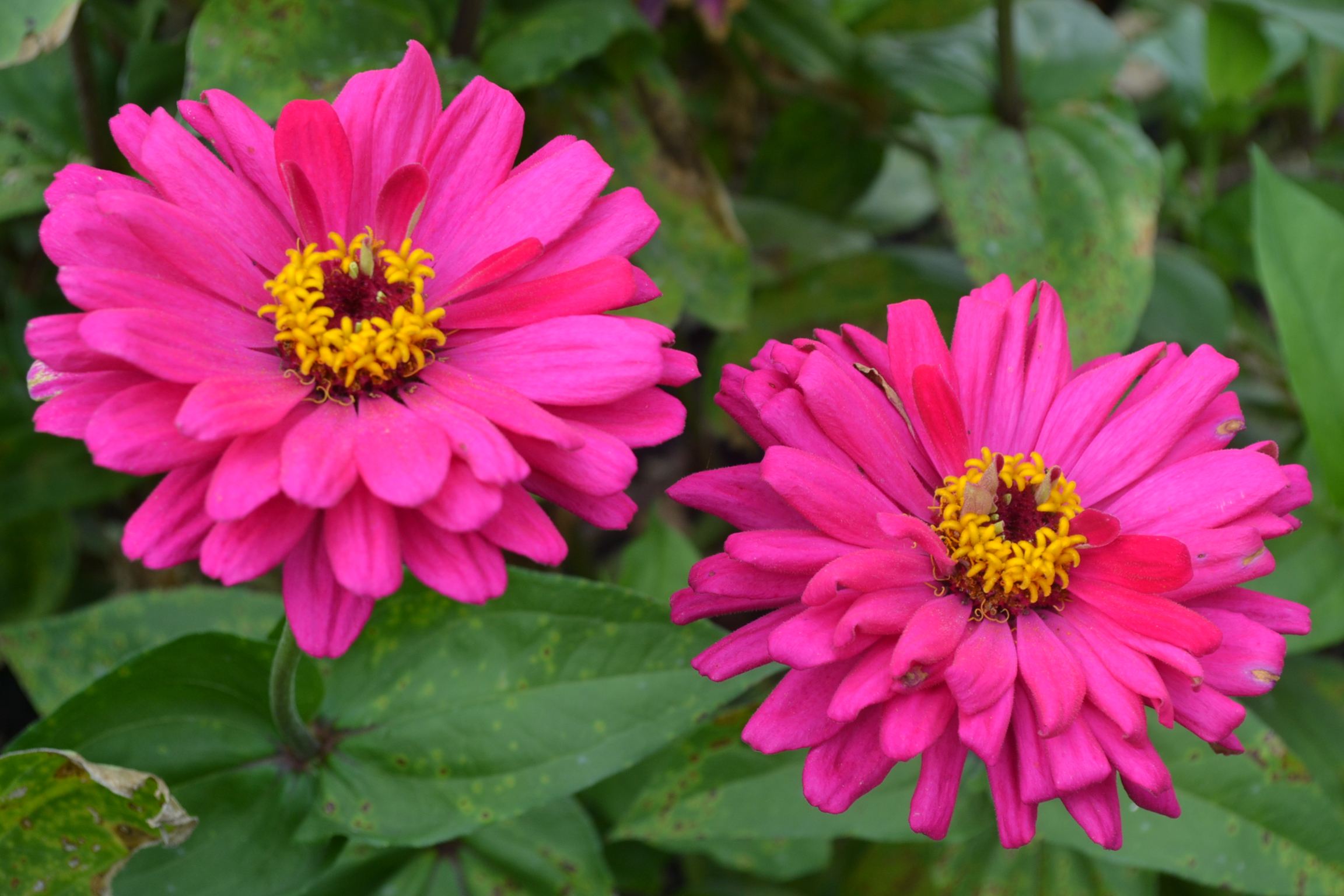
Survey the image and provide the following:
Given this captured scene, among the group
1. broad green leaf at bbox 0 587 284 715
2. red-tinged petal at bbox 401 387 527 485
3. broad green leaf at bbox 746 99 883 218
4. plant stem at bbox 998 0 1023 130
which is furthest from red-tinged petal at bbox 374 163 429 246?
broad green leaf at bbox 746 99 883 218

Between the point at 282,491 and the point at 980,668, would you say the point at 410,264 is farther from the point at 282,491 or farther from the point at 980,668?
the point at 980,668

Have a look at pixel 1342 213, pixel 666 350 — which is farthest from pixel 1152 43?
pixel 666 350

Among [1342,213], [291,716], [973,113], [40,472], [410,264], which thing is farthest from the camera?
[1342,213]

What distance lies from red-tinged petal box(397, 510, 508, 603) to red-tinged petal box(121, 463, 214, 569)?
4.2 inches

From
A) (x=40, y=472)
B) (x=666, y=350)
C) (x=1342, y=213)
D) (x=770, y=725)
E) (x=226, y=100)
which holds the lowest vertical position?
(x=1342, y=213)

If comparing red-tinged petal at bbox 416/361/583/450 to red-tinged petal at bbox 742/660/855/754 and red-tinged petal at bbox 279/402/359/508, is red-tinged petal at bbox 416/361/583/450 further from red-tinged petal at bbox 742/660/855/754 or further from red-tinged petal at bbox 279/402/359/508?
red-tinged petal at bbox 742/660/855/754

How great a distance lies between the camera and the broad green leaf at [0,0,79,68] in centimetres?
85

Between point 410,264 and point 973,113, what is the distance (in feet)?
3.11

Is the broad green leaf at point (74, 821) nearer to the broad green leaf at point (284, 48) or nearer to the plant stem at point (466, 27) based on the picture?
the broad green leaf at point (284, 48)

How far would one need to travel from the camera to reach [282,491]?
57cm

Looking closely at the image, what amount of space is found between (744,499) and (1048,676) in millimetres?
214

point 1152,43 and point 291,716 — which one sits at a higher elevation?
point 291,716

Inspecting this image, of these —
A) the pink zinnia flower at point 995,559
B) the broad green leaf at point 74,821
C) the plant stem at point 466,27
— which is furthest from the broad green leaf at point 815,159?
the broad green leaf at point 74,821

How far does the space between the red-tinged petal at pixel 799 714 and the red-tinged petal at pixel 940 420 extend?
17 centimetres
